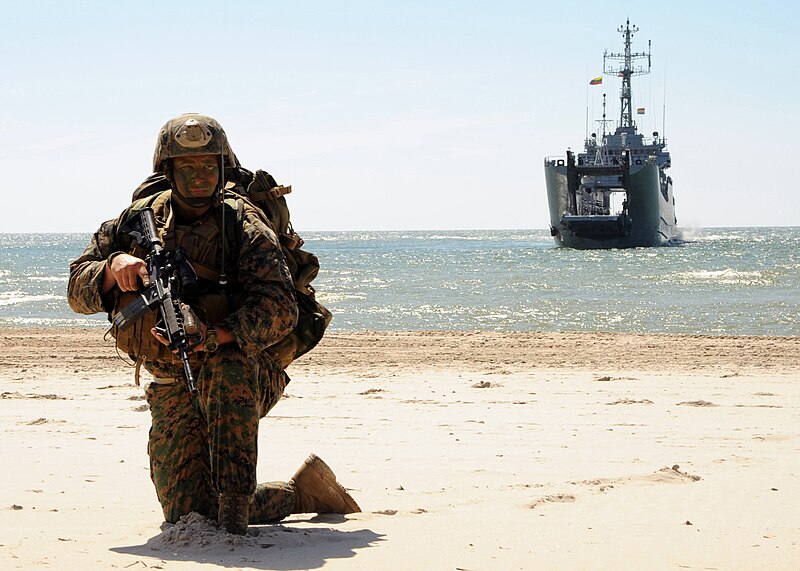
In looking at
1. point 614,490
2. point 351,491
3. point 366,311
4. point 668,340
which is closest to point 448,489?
point 351,491

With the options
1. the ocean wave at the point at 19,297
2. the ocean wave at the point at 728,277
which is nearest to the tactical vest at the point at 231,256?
the ocean wave at the point at 19,297

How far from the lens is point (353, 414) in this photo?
7344 mm

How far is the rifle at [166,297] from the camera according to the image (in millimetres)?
3410

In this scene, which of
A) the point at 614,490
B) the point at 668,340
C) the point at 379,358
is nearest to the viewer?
the point at 614,490

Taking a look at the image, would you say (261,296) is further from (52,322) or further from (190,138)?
(52,322)

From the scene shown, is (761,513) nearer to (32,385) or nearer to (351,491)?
(351,491)

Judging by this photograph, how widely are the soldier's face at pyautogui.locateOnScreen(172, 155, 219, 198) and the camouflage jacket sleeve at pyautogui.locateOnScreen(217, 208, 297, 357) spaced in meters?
0.19

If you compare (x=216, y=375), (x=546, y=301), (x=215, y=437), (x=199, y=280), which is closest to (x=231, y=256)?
(x=199, y=280)

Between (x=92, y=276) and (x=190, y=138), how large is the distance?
22.1 inches

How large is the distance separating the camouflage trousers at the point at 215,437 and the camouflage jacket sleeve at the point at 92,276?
1.24 ft

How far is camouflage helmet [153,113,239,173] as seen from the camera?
3.69m

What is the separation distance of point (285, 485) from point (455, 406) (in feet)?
12.2

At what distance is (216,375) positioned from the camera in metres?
3.61

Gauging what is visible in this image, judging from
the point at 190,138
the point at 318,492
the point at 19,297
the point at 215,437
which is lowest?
the point at 19,297
